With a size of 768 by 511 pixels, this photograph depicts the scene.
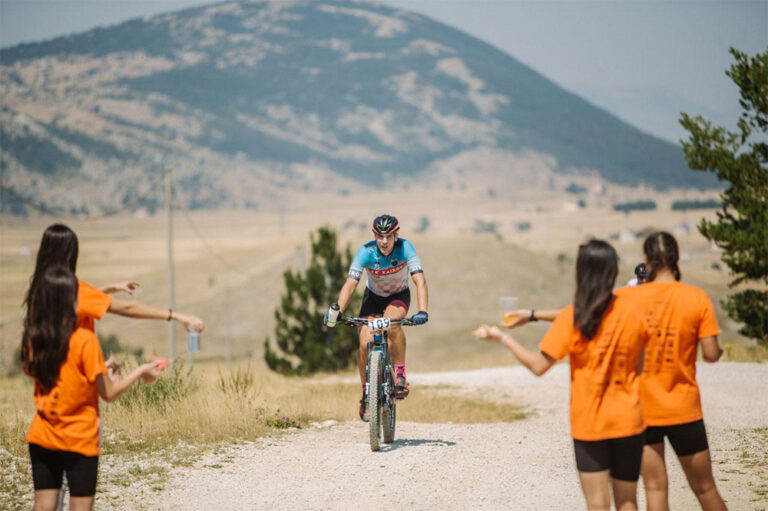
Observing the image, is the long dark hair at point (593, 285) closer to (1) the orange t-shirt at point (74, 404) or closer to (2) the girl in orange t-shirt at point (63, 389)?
(2) the girl in orange t-shirt at point (63, 389)

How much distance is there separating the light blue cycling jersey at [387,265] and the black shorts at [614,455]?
4.55m

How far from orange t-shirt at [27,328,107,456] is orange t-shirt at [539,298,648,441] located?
8.07ft

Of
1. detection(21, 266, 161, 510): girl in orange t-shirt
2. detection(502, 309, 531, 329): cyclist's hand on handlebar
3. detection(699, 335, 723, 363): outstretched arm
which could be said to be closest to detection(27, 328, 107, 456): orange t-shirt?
detection(21, 266, 161, 510): girl in orange t-shirt

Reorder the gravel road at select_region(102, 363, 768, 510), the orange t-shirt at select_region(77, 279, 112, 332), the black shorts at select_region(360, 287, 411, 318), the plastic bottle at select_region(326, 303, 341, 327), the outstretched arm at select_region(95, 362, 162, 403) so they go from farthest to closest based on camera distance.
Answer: the black shorts at select_region(360, 287, 411, 318) < the plastic bottle at select_region(326, 303, 341, 327) < the gravel road at select_region(102, 363, 768, 510) < the orange t-shirt at select_region(77, 279, 112, 332) < the outstretched arm at select_region(95, 362, 162, 403)

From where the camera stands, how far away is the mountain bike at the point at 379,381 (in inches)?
368

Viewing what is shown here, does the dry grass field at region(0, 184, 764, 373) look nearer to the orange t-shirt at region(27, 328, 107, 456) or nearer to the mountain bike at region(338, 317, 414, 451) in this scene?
the mountain bike at region(338, 317, 414, 451)

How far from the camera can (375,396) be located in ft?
30.7

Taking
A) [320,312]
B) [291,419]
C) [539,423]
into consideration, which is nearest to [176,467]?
[291,419]

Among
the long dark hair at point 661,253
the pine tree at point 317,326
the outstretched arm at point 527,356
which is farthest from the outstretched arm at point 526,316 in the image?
the pine tree at point 317,326

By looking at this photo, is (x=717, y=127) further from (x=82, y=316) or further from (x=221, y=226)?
(x=221, y=226)

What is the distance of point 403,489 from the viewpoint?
8109mm

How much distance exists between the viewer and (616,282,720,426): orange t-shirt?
5652 millimetres

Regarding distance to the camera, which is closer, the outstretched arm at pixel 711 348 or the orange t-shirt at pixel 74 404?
the orange t-shirt at pixel 74 404

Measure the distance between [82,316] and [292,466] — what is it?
408cm
